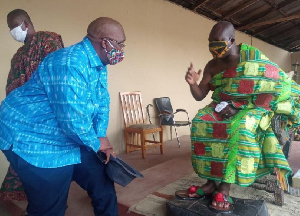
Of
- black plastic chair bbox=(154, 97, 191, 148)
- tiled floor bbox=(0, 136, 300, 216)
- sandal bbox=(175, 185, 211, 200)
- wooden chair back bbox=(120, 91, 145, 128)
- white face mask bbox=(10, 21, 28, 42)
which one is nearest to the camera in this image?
sandal bbox=(175, 185, 211, 200)

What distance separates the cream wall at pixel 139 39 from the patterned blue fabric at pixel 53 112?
70.7 inches

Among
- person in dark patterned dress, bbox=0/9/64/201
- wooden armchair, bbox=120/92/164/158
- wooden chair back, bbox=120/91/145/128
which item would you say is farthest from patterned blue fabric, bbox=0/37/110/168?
wooden chair back, bbox=120/91/145/128

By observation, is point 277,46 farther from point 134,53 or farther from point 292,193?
point 292,193

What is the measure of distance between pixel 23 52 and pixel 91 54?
0.83 m

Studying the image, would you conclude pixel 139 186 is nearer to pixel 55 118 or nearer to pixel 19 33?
pixel 55 118

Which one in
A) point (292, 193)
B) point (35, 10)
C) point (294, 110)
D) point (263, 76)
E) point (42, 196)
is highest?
point (35, 10)

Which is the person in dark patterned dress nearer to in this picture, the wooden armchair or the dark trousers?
the dark trousers

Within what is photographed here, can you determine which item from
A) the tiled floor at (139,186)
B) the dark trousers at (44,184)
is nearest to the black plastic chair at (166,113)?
the tiled floor at (139,186)

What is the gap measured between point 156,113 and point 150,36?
4.45 feet

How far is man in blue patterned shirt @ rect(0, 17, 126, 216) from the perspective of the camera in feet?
3.75

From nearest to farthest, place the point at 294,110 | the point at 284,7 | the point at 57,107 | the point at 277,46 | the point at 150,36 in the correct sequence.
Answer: the point at 57,107
the point at 294,110
the point at 150,36
the point at 284,7
the point at 277,46

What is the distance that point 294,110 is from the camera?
1.98 m

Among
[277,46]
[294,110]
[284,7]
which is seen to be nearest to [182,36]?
[284,7]

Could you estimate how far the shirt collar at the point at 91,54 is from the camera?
1262mm
